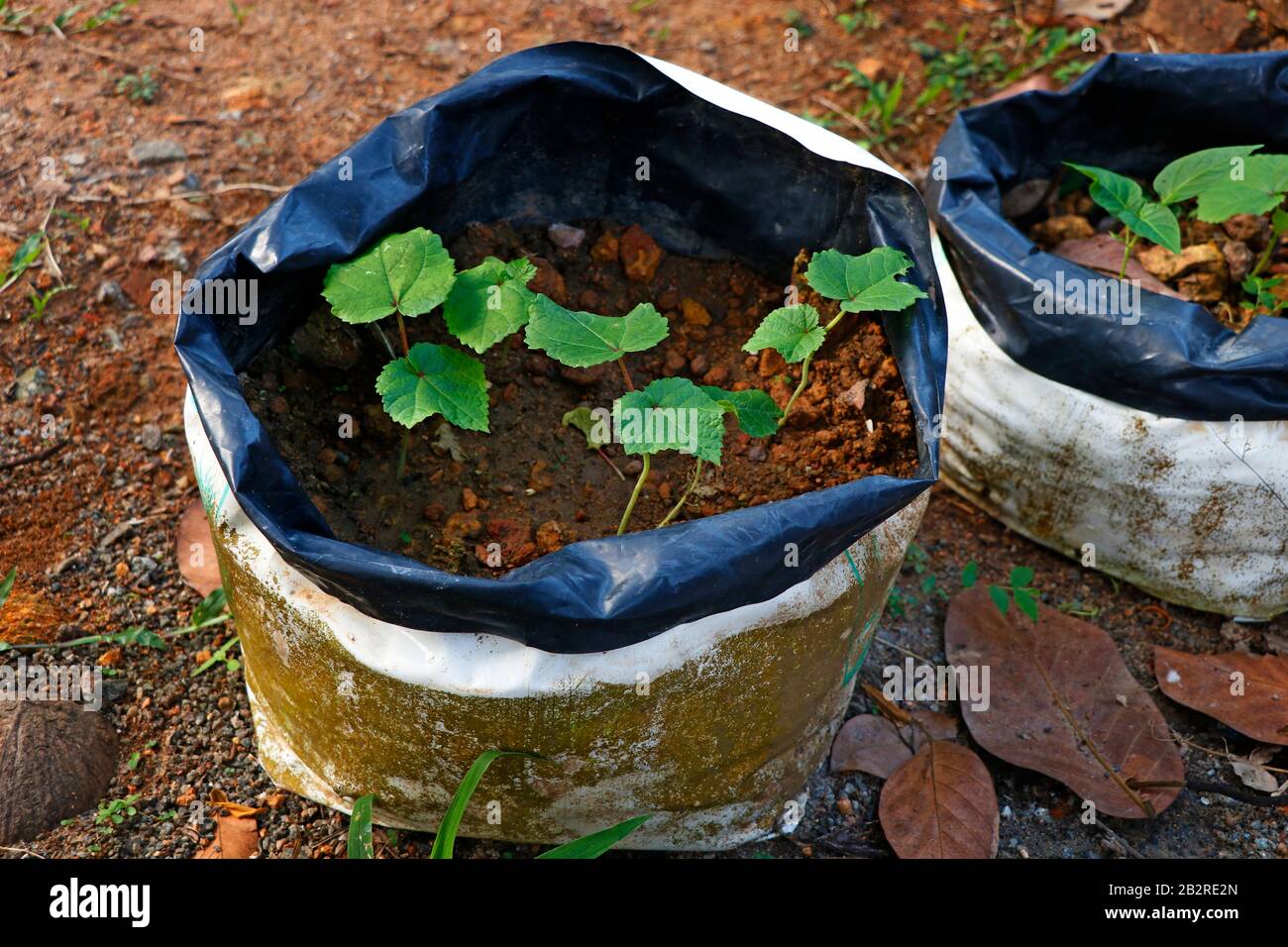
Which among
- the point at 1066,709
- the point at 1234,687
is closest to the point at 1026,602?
the point at 1066,709

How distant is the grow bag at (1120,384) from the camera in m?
2.02

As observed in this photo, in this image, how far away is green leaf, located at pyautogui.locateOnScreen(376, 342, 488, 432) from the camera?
1.63 m

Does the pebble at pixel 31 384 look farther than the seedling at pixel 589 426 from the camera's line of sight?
Yes

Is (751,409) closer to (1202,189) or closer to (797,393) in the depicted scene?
(797,393)

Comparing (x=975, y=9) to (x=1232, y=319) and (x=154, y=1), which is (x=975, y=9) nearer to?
(x=1232, y=319)

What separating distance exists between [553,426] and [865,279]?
22.8 inches

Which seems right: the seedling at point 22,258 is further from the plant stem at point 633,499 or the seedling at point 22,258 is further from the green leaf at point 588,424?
the plant stem at point 633,499

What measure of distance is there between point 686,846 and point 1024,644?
77 centimetres

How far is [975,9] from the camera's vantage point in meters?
3.40

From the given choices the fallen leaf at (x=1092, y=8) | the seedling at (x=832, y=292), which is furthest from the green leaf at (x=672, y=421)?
the fallen leaf at (x=1092, y=8)

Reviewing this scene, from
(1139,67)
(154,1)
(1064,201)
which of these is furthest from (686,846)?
(154,1)

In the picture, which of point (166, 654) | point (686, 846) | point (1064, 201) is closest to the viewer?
point (686, 846)

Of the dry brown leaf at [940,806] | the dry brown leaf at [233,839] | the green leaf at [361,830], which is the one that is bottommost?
the dry brown leaf at [233,839]

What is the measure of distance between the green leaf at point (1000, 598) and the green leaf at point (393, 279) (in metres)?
1.19
